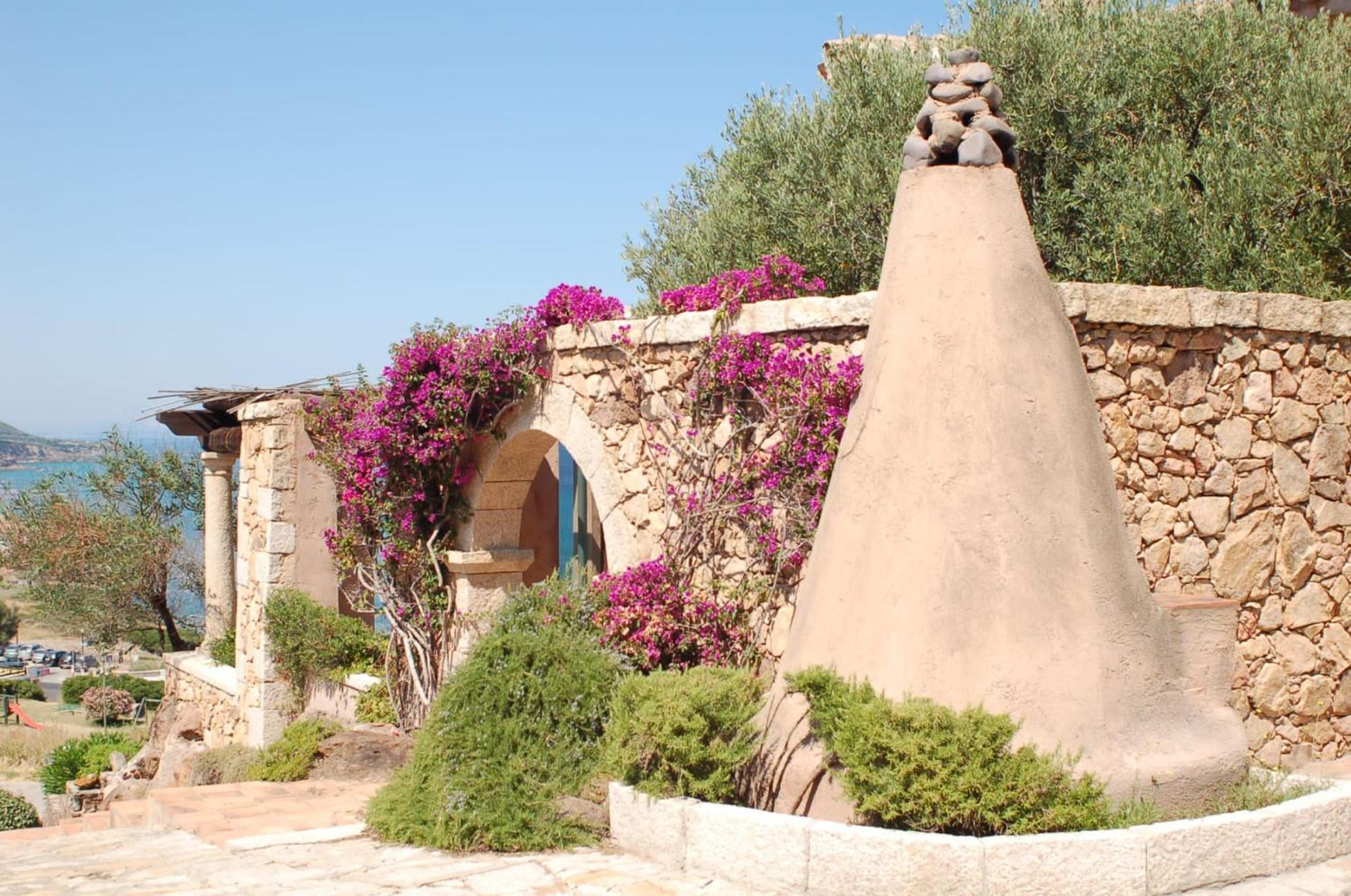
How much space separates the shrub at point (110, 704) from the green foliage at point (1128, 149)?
17.4 meters

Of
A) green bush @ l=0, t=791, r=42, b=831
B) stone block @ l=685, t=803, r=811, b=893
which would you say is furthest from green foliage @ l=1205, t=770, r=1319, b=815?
green bush @ l=0, t=791, r=42, b=831

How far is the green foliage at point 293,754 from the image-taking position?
31.7 ft

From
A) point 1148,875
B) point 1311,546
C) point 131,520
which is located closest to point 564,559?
point 1311,546

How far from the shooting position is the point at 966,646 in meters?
5.13

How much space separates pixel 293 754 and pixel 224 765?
1351 mm

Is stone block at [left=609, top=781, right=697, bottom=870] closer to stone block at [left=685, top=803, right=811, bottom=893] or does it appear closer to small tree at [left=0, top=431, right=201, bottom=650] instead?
stone block at [left=685, top=803, right=811, bottom=893]

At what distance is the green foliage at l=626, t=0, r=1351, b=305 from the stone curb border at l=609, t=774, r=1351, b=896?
18.3 ft

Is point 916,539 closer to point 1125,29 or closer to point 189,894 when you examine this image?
point 189,894

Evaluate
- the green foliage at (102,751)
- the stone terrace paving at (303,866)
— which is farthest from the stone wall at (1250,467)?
the green foliage at (102,751)

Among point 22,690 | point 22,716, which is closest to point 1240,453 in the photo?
point 22,716

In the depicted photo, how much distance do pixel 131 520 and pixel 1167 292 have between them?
23.7 m

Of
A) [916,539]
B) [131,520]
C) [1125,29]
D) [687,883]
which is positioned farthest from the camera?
[131,520]

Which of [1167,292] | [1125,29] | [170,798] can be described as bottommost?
[170,798]

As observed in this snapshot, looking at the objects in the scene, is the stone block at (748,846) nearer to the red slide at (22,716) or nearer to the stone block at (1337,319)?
the stone block at (1337,319)
